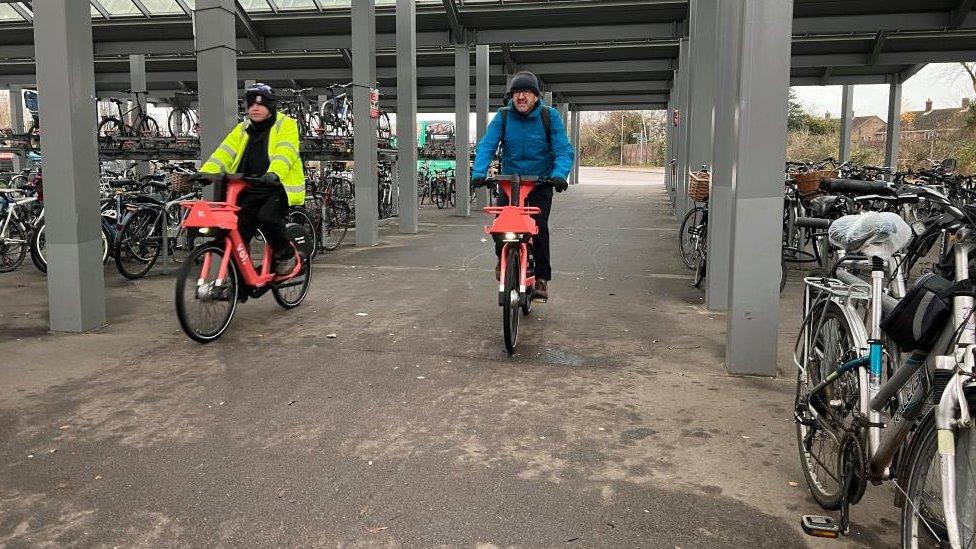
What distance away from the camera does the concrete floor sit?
2748 millimetres

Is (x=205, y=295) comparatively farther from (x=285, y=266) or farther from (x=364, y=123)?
(x=364, y=123)

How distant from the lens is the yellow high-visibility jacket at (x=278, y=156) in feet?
18.7

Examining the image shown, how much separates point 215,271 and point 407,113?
854cm

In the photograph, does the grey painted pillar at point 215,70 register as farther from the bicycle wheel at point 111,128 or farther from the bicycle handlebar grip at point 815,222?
the bicycle wheel at point 111,128

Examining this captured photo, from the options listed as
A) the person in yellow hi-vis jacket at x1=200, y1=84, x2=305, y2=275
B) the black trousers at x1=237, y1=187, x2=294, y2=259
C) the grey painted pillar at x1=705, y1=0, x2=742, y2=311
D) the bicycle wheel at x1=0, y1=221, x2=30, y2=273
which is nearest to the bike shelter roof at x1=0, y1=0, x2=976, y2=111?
the bicycle wheel at x1=0, y1=221, x2=30, y2=273

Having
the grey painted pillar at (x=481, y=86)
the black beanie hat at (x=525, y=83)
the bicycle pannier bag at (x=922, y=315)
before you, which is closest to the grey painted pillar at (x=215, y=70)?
the black beanie hat at (x=525, y=83)

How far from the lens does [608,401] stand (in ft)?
13.5

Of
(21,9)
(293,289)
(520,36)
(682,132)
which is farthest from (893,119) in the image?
(21,9)

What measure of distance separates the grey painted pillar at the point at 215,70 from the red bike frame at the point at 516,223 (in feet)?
12.7

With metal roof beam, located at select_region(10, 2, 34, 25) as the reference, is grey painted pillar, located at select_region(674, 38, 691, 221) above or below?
below

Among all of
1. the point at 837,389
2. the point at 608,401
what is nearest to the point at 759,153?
the point at 608,401

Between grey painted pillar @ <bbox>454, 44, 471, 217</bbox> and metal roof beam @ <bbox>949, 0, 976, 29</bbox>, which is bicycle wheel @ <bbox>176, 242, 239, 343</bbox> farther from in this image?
metal roof beam @ <bbox>949, 0, 976, 29</bbox>

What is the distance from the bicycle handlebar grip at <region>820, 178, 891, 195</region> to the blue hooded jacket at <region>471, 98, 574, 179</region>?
10.2ft

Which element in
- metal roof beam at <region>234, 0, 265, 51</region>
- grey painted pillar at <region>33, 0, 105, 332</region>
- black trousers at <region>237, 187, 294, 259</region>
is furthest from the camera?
metal roof beam at <region>234, 0, 265, 51</region>
